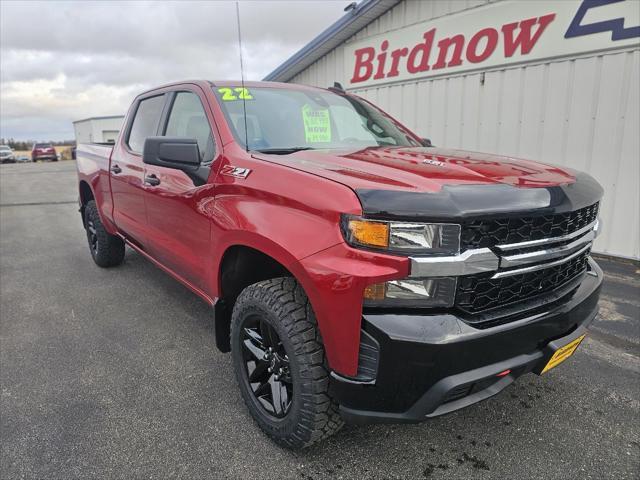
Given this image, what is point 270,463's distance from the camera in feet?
6.81

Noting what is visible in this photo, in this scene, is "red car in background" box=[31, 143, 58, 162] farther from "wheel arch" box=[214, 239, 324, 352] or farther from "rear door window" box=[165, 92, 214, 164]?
"wheel arch" box=[214, 239, 324, 352]

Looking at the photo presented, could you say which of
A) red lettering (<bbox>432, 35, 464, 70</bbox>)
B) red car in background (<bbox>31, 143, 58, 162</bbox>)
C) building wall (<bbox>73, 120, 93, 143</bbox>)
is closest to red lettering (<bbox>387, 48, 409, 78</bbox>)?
red lettering (<bbox>432, 35, 464, 70</bbox>)

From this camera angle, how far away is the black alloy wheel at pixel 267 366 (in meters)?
2.08

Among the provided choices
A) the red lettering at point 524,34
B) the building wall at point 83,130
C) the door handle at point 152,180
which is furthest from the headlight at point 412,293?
the building wall at point 83,130

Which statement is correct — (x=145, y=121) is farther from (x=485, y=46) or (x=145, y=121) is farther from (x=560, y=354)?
(x=485, y=46)

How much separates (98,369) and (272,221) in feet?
5.88

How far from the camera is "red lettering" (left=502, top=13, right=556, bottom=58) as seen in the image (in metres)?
5.86

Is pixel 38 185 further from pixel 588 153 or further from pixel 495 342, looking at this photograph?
pixel 495 342

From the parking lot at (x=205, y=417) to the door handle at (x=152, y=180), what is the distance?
114cm

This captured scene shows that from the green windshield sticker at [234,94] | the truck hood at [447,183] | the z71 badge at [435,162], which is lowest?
the truck hood at [447,183]

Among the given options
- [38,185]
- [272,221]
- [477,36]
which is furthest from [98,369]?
[38,185]

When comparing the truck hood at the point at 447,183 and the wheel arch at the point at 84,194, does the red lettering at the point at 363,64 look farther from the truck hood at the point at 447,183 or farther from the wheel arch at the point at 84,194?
the truck hood at the point at 447,183

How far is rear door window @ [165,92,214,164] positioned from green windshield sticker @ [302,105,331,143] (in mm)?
595

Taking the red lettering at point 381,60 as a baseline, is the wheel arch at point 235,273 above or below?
below
